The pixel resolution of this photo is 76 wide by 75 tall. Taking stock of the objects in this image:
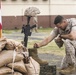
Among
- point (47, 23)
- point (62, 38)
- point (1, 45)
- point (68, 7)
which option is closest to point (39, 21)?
point (47, 23)

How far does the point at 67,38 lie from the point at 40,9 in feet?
81.2

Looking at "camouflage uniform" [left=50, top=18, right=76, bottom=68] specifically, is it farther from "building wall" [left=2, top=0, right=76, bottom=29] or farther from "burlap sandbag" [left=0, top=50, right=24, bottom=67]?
"building wall" [left=2, top=0, right=76, bottom=29]

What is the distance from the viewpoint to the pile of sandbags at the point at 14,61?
493cm

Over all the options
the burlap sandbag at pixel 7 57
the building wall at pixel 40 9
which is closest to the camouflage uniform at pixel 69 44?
the burlap sandbag at pixel 7 57

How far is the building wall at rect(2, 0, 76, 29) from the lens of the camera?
99.9 feet

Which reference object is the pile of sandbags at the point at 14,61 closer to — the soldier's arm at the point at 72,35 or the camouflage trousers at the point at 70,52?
the soldier's arm at the point at 72,35

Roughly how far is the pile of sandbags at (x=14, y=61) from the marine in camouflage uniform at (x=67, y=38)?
1.98m

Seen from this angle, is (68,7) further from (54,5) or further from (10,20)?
(10,20)

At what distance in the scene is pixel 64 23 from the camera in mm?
7199

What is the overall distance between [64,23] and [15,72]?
2.48 meters

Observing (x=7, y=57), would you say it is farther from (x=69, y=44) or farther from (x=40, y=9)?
(x=40, y=9)

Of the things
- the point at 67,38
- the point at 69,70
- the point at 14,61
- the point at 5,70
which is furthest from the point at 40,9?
the point at 5,70

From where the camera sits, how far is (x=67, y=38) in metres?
7.44

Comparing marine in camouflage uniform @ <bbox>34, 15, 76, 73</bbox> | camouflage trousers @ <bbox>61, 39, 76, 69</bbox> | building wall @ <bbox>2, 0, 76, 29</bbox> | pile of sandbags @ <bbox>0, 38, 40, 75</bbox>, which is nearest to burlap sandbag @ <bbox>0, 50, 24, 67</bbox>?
pile of sandbags @ <bbox>0, 38, 40, 75</bbox>
